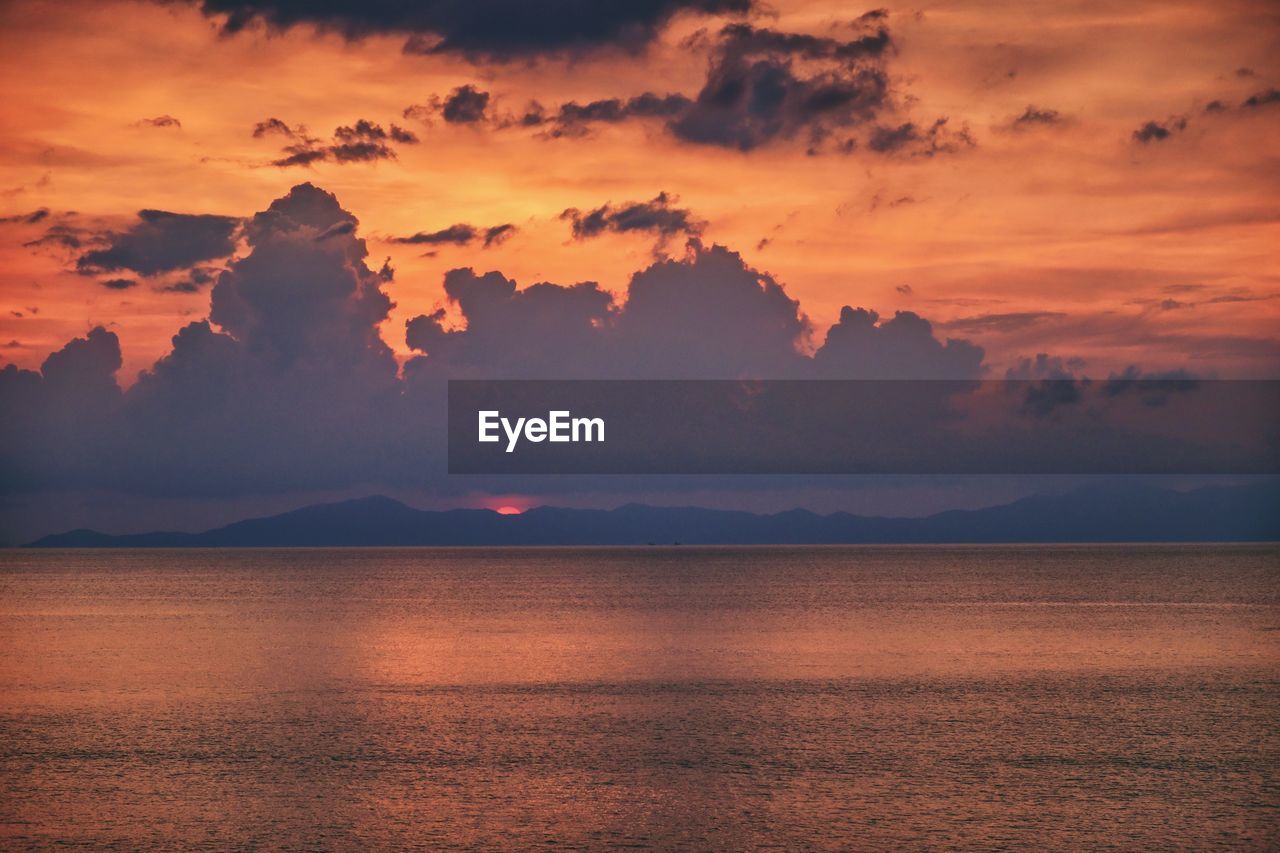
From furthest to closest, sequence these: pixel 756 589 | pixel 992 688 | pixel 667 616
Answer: pixel 756 589, pixel 667 616, pixel 992 688

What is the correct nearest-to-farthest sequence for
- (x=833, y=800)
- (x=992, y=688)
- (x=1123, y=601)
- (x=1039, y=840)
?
(x=1039, y=840), (x=833, y=800), (x=992, y=688), (x=1123, y=601)

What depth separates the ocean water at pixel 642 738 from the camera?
105 feet

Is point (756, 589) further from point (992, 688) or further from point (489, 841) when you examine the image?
point (489, 841)

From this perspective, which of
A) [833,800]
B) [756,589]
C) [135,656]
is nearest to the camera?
[833,800]

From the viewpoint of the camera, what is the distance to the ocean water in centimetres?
3216

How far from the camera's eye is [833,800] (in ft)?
115

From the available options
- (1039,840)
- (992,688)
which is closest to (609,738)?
(1039,840)

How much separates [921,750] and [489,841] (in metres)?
17.5

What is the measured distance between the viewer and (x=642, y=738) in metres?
46.1

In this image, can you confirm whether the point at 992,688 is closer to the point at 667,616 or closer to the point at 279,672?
the point at 279,672

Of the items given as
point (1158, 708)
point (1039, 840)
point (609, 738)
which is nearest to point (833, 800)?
point (1039, 840)

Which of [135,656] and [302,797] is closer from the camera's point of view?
[302,797]

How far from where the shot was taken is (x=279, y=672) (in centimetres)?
6981

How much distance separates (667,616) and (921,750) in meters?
80.2
